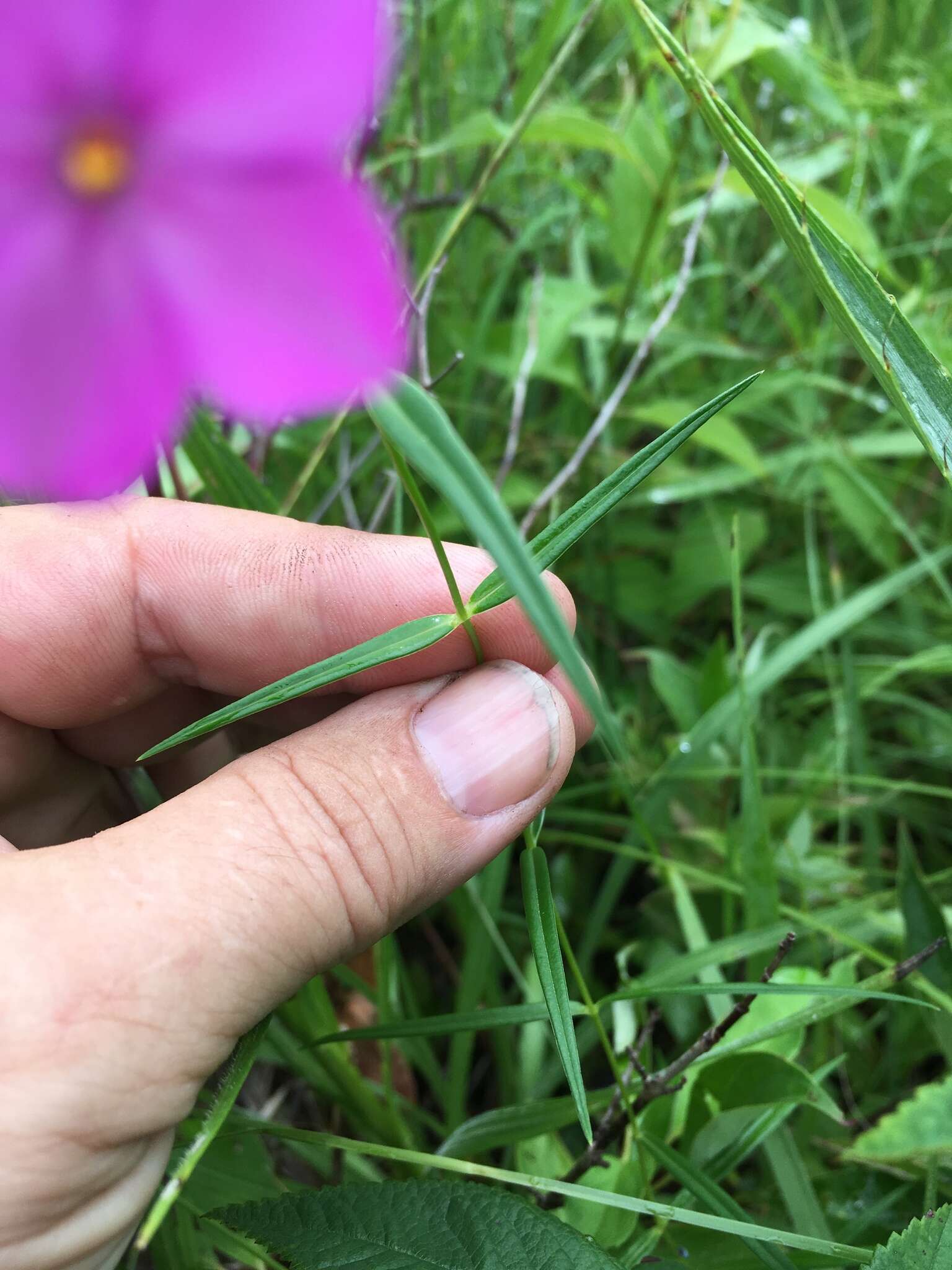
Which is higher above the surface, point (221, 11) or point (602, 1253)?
point (221, 11)

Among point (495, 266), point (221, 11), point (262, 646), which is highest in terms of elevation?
point (221, 11)

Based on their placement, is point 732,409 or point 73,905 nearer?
point 73,905

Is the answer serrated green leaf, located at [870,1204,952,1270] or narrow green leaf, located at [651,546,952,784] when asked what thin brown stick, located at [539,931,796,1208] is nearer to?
serrated green leaf, located at [870,1204,952,1270]

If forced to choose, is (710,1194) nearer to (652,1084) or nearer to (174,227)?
(652,1084)

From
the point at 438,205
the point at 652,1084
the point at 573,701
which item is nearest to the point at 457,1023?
the point at 652,1084

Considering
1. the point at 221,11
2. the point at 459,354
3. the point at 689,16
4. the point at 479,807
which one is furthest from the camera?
the point at 689,16

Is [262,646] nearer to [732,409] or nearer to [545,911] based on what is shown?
[545,911]

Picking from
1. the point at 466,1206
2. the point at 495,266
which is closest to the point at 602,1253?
the point at 466,1206
